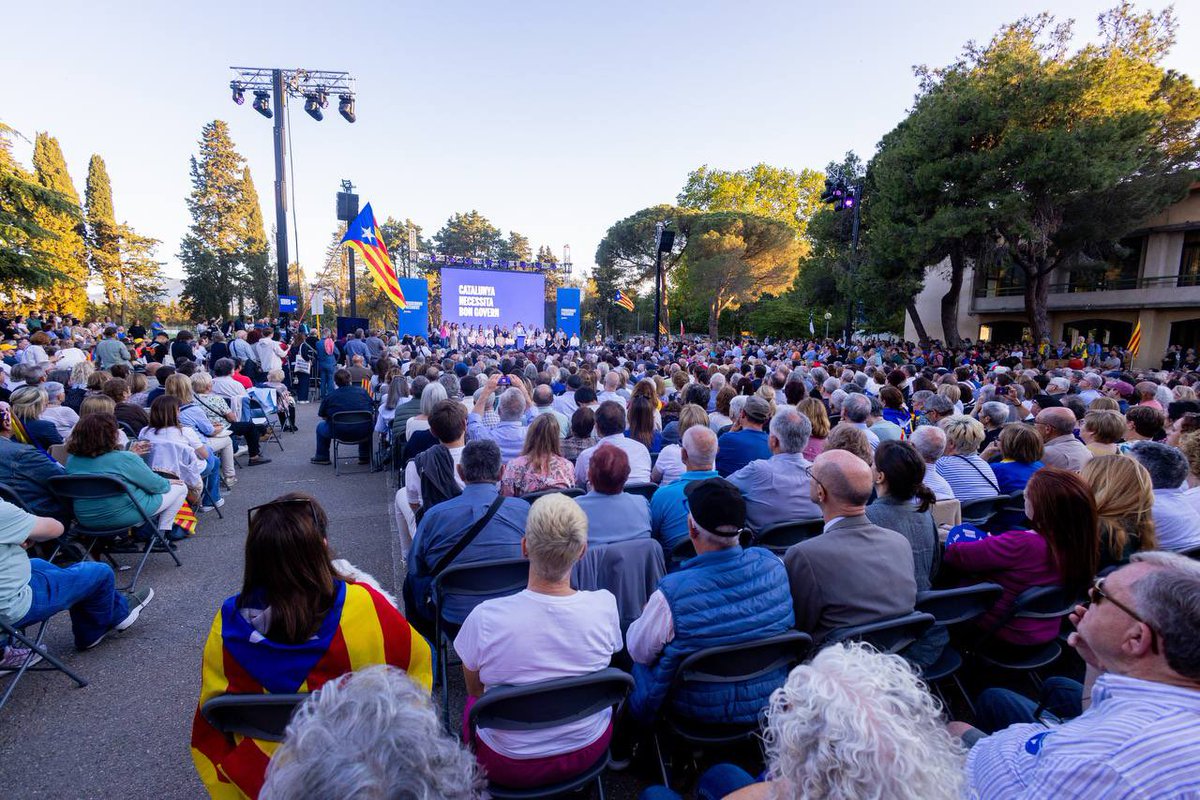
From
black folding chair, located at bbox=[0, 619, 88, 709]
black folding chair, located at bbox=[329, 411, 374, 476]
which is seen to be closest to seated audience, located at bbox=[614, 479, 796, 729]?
black folding chair, located at bbox=[0, 619, 88, 709]

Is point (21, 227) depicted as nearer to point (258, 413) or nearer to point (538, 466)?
point (258, 413)

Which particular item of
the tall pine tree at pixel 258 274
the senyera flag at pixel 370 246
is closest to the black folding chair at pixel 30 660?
the senyera flag at pixel 370 246

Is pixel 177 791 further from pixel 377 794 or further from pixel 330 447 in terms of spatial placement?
pixel 330 447

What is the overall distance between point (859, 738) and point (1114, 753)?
619mm

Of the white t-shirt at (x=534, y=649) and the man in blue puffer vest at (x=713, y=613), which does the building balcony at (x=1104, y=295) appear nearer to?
the man in blue puffer vest at (x=713, y=613)

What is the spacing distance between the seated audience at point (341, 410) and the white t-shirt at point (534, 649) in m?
5.44

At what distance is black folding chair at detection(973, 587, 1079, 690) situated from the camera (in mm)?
2289

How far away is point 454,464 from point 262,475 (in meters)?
4.33

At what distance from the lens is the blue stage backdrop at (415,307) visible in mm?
24688

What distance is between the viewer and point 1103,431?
3.96 meters

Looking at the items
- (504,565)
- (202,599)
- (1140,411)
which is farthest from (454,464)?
(1140,411)

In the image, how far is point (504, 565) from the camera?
2424 mm

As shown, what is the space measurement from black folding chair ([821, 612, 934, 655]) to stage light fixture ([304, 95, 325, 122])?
1621 centimetres

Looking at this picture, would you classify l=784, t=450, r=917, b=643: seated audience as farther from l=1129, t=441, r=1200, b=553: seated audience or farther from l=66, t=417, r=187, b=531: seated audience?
l=66, t=417, r=187, b=531: seated audience
